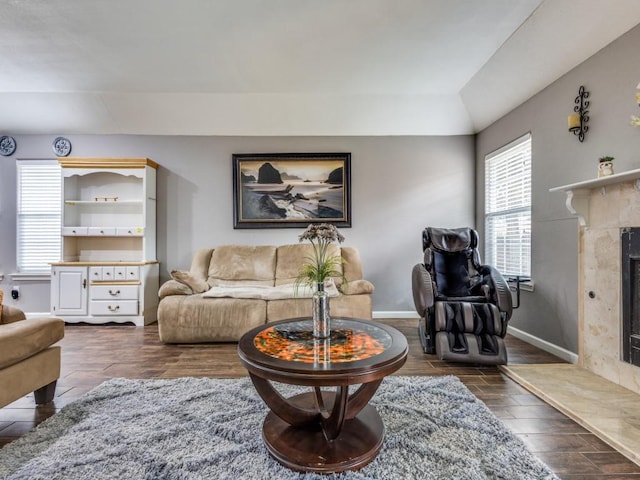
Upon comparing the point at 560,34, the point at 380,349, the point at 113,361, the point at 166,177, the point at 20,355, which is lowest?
the point at 113,361

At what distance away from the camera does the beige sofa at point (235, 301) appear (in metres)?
3.14

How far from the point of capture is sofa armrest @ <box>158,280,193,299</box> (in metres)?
3.27

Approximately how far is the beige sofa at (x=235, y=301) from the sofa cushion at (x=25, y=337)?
3.83 feet

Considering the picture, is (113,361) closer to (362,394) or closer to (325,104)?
(362,394)

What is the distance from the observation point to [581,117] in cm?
255

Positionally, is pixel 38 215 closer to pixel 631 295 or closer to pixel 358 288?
pixel 358 288

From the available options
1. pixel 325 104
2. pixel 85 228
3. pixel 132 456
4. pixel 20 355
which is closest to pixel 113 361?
pixel 20 355

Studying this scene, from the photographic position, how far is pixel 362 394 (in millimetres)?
1503

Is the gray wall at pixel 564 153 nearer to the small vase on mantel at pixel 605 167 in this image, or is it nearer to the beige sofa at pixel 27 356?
the small vase on mantel at pixel 605 167

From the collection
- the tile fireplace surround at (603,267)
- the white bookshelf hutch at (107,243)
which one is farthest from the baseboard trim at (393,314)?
the white bookshelf hutch at (107,243)

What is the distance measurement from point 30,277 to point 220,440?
424cm

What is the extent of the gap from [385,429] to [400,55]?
3137 millimetres

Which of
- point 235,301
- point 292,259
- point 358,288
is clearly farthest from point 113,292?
point 358,288

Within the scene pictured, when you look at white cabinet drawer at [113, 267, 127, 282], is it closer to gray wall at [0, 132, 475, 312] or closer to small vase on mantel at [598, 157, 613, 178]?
gray wall at [0, 132, 475, 312]
